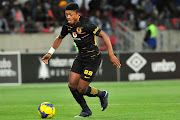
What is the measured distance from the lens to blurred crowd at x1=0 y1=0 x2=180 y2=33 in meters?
21.8

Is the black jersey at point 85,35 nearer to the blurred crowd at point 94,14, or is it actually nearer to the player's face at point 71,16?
the player's face at point 71,16

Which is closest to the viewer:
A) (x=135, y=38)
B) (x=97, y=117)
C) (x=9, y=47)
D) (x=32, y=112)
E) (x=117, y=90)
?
(x=97, y=117)

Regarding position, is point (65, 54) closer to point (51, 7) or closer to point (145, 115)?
point (51, 7)

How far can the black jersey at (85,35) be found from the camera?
29.5ft

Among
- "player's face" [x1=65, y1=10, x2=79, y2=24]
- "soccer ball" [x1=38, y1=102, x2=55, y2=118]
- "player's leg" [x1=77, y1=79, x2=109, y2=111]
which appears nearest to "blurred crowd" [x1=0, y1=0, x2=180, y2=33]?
"player's leg" [x1=77, y1=79, x2=109, y2=111]

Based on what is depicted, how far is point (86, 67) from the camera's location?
918 centimetres

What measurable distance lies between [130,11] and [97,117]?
1584 centimetres

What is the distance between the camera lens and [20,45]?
2169cm

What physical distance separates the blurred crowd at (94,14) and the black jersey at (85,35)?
451 inches

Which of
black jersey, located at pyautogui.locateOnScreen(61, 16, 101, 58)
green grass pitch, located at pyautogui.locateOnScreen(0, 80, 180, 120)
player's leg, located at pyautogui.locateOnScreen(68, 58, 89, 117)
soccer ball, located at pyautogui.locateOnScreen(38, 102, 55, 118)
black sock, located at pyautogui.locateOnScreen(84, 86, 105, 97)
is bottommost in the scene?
green grass pitch, located at pyautogui.locateOnScreen(0, 80, 180, 120)

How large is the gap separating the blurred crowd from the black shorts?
37.6ft

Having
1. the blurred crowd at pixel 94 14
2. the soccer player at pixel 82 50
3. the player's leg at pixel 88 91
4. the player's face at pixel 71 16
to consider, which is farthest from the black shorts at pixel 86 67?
the blurred crowd at pixel 94 14

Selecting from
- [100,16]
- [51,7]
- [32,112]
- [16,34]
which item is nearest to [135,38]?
[100,16]

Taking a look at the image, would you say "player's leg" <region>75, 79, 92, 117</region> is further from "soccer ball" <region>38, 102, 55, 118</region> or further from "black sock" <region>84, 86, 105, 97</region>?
"soccer ball" <region>38, 102, 55, 118</region>
